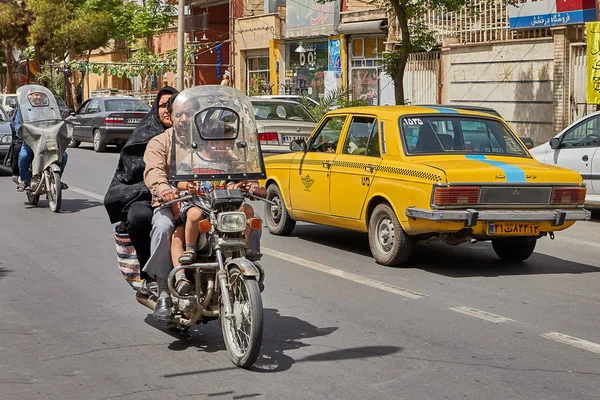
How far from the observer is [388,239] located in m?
10.4

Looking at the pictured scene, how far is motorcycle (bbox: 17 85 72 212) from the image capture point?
1534 cm

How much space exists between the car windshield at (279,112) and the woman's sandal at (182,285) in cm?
1482

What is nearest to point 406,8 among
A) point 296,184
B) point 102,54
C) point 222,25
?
point 296,184

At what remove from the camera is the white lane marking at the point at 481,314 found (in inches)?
311

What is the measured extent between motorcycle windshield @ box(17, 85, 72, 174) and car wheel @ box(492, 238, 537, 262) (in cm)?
754

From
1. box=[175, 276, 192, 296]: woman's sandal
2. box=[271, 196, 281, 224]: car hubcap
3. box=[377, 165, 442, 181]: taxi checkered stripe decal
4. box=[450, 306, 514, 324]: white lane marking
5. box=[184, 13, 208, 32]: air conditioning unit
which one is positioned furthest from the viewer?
box=[184, 13, 208, 32]: air conditioning unit

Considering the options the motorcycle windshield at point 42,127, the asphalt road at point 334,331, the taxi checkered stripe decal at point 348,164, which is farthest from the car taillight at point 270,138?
the taxi checkered stripe decal at point 348,164

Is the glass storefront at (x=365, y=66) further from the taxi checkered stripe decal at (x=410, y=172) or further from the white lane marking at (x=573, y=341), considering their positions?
the white lane marking at (x=573, y=341)

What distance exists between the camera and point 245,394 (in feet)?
19.1

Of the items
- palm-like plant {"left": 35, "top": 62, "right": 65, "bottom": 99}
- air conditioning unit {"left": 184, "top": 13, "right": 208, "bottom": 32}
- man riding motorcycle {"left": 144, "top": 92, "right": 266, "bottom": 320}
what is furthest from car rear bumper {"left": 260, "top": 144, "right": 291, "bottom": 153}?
palm-like plant {"left": 35, "top": 62, "right": 65, "bottom": 99}

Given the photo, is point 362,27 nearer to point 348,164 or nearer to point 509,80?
point 509,80

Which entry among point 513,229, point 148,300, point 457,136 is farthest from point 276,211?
point 148,300

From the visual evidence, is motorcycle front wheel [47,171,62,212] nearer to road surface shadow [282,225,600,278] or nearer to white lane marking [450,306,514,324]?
road surface shadow [282,225,600,278]

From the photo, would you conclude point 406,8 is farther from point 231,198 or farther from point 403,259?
point 231,198
